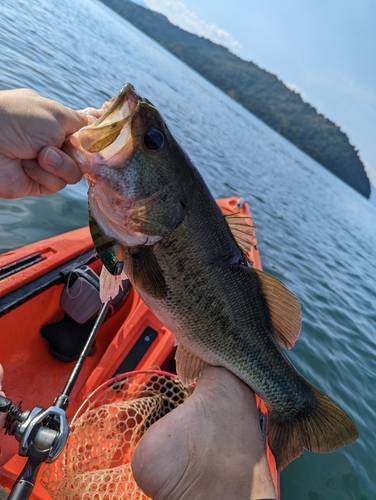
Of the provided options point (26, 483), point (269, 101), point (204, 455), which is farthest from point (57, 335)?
point (269, 101)

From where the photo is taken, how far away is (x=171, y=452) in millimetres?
2219

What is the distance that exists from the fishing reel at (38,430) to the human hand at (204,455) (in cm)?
60

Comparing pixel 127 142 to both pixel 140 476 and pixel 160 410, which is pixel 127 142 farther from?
pixel 160 410

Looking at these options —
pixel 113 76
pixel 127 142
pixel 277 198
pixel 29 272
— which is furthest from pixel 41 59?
pixel 127 142

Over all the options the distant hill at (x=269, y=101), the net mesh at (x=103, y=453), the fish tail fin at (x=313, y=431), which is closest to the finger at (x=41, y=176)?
the net mesh at (x=103, y=453)

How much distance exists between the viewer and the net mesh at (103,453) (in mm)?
2807

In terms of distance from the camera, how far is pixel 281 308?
2.98m

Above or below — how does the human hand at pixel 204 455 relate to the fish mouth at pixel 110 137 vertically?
below

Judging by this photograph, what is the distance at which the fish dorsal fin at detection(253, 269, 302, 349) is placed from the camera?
2949 mm

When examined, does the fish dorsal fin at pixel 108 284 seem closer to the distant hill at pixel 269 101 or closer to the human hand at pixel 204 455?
the human hand at pixel 204 455

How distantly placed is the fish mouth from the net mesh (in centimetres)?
222

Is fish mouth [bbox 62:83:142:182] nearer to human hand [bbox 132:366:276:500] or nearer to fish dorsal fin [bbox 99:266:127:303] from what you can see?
fish dorsal fin [bbox 99:266:127:303]

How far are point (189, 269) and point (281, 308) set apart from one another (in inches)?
37.4

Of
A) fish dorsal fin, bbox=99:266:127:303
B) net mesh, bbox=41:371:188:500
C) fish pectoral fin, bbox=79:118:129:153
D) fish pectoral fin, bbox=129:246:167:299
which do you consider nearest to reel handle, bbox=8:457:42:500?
net mesh, bbox=41:371:188:500
